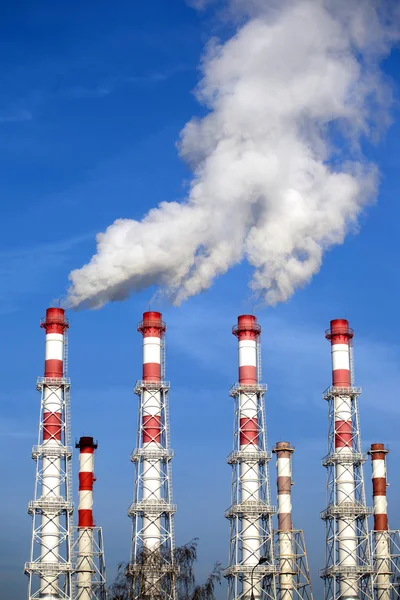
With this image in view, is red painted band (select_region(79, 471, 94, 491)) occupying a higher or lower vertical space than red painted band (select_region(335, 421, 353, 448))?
lower

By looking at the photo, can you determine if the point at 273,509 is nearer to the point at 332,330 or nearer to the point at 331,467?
the point at 331,467

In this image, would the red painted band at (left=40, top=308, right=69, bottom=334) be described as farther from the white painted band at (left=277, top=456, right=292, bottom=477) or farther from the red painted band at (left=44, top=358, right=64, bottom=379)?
the white painted band at (left=277, top=456, right=292, bottom=477)

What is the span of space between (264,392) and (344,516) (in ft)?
31.5

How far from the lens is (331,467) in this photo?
73375mm

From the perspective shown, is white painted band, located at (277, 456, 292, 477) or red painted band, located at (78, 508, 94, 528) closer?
red painted band, located at (78, 508, 94, 528)

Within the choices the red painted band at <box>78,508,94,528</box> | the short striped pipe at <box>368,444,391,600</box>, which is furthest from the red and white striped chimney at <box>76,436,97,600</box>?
the short striped pipe at <box>368,444,391,600</box>

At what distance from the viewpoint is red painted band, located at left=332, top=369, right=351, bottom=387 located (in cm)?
7419

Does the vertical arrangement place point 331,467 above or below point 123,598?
above

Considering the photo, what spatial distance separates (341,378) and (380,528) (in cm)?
1191

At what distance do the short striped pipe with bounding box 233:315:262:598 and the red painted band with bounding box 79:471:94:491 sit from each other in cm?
1133

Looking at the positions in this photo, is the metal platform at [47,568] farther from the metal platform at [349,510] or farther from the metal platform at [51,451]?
the metal platform at [349,510]

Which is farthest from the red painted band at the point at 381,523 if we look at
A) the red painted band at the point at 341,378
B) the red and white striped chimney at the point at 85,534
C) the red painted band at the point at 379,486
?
the red and white striped chimney at the point at 85,534

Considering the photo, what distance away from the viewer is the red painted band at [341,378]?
74.2 meters

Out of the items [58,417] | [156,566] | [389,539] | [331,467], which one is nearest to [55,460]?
[58,417]
